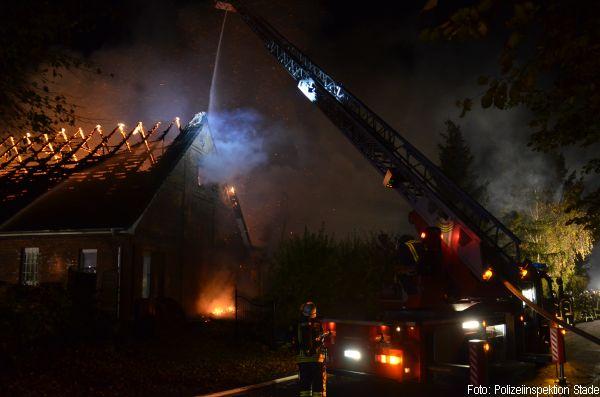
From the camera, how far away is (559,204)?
25.5 meters

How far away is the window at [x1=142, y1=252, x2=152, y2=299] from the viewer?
17.5 metres

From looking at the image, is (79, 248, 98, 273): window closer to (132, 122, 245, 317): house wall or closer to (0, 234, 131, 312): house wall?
(0, 234, 131, 312): house wall

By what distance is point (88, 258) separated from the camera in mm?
16844

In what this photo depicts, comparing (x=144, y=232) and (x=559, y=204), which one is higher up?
(x=559, y=204)

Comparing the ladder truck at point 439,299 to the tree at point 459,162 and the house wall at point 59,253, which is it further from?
the tree at point 459,162

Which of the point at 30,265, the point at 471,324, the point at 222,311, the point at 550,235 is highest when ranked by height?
the point at 550,235

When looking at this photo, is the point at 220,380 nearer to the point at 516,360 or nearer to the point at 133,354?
the point at 133,354

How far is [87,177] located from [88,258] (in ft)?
13.2

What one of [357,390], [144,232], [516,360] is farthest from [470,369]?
[144,232]

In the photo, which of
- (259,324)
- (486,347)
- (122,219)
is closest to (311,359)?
(486,347)

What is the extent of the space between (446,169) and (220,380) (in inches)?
1059

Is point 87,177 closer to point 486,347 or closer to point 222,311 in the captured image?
point 222,311

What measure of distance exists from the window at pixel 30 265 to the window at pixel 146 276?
352 cm

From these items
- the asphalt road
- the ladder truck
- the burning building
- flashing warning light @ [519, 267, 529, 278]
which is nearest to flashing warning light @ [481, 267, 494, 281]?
the ladder truck
